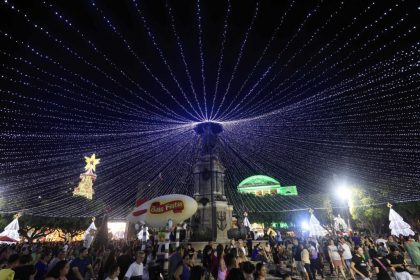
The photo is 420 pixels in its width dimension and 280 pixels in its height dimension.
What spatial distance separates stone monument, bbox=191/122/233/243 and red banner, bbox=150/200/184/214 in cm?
1401

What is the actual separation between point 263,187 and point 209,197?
44.2m

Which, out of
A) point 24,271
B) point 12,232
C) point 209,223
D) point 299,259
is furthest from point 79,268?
point 12,232

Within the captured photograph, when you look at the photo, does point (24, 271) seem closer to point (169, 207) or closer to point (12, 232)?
point (169, 207)

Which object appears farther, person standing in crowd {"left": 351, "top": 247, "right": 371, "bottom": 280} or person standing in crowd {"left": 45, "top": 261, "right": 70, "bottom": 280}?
person standing in crowd {"left": 351, "top": 247, "right": 371, "bottom": 280}

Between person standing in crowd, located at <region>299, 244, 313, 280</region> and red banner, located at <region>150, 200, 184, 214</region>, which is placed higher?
red banner, located at <region>150, 200, 184, 214</region>

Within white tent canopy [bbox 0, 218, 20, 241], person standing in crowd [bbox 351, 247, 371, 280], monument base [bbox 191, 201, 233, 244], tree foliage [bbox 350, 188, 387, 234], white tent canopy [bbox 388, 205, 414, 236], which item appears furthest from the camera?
tree foliage [bbox 350, 188, 387, 234]

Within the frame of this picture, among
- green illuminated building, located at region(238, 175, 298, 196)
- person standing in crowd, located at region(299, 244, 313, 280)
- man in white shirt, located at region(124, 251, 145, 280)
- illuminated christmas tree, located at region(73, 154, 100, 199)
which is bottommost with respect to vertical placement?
person standing in crowd, located at region(299, 244, 313, 280)

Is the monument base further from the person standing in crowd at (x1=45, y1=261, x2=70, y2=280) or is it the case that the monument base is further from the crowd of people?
the person standing in crowd at (x1=45, y1=261, x2=70, y2=280)

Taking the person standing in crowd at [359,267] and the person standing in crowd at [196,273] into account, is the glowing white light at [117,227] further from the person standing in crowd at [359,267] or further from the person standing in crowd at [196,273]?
the person standing in crowd at [196,273]

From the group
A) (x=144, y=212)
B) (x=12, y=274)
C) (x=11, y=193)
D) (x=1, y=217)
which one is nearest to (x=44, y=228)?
(x=1, y=217)

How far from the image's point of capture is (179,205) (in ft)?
35.8

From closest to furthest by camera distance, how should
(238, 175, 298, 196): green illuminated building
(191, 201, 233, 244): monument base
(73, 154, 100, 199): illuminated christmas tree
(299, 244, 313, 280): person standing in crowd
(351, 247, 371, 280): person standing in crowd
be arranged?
(351, 247, 371, 280): person standing in crowd → (299, 244, 313, 280): person standing in crowd → (191, 201, 233, 244): monument base → (73, 154, 100, 199): illuminated christmas tree → (238, 175, 298, 196): green illuminated building

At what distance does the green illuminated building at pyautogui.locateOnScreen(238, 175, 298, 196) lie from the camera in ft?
218

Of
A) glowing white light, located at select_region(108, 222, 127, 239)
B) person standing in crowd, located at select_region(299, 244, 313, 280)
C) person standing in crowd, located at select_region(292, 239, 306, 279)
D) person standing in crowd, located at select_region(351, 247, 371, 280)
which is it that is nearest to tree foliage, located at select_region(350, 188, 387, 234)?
person standing in crowd, located at select_region(292, 239, 306, 279)
